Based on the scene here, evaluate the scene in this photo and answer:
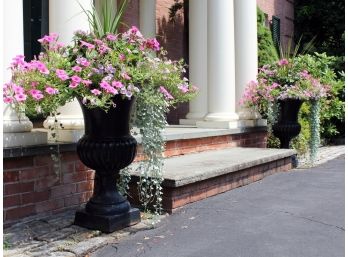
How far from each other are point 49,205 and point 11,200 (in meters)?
0.42

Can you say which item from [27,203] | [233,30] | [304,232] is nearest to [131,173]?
[27,203]

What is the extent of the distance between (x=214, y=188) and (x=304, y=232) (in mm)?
1520

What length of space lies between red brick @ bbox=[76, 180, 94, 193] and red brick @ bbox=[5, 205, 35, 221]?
53 cm

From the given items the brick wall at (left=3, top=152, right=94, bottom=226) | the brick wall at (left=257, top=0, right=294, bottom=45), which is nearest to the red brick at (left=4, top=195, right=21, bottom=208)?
the brick wall at (left=3, top=152, right=94, bottom=226)

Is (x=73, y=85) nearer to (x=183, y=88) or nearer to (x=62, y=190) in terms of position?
(x=183, y=88)

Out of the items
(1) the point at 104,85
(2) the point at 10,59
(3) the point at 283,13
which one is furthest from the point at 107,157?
(3) the point at 283,13

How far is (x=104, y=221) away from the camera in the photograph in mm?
3805

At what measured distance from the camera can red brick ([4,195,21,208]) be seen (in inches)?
150

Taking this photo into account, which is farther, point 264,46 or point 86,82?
point 264,46

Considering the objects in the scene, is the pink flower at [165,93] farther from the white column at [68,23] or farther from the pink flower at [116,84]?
the white column at [68,23]

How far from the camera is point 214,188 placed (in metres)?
5.25

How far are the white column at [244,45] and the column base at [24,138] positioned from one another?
4.50m

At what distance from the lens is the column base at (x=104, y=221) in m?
3.80

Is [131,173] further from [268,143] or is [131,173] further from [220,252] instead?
[268,143]
